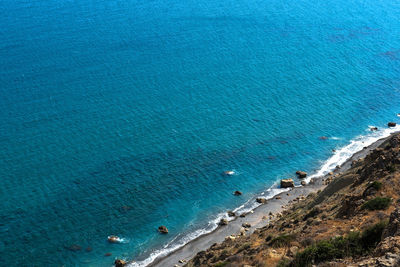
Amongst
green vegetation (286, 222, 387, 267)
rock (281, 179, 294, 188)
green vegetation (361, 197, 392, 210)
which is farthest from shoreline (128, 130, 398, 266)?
green vegetation (286, 222, 387, 267)

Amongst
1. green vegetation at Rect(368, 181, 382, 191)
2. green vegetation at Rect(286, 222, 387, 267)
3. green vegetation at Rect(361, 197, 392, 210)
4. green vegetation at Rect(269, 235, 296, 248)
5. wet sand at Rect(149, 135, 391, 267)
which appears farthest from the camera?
wet sand at Rect(149, 135, 391, 267)

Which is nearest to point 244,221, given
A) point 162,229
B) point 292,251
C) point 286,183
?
point 162,229

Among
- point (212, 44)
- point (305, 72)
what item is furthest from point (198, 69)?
point (305, 72)

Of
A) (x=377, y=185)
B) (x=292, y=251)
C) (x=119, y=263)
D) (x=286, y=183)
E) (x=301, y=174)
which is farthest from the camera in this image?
(x=301, y=174)

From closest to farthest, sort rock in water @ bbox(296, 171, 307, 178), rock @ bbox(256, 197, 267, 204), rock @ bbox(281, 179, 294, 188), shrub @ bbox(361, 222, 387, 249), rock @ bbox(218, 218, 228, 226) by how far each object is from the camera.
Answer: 1. shrub @ bbox(361, 222, 387, 249)
2. rock @ bbox(218, 218, 228, 226)
3. rock @ bbox(256, 197, 267, 204)
4. rock @ bbox(281, 179, 294, 188)
5. rock in water @ bbox(296, 171, 307, 178)

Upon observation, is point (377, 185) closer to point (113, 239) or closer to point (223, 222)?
point (223, 222)

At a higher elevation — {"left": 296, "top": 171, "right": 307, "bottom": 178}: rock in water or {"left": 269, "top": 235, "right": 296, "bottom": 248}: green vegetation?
{"left": 296, "top": 171, "right": 307, "bottom": 178}: rock in water

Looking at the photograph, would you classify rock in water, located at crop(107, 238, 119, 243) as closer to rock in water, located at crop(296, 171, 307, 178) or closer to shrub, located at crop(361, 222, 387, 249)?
rock in water, located at crop(296, 171, 307, 178)

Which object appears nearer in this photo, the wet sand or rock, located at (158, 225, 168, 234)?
the wet sand
